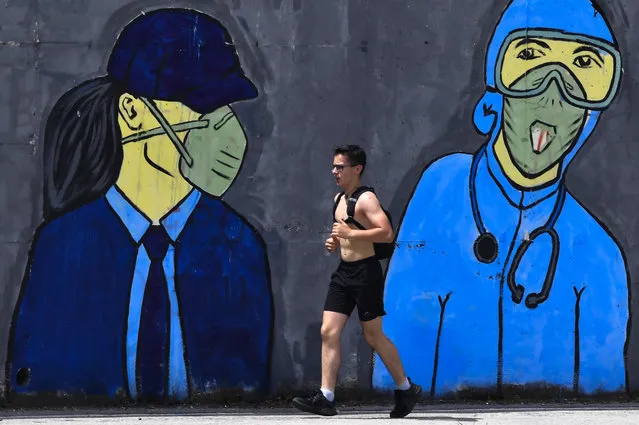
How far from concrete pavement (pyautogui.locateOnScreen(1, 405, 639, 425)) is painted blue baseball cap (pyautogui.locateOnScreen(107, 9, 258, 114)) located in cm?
212

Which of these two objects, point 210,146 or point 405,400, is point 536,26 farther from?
point 405,400

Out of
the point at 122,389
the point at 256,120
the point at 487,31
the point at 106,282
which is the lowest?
the point at 122,389

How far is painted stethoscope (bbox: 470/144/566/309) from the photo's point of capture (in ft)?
28.1

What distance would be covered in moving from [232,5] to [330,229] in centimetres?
171

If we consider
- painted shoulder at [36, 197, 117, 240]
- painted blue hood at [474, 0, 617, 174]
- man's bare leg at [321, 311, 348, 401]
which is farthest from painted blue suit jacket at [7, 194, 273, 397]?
painted blue hood at [474, 0, 617, 174]

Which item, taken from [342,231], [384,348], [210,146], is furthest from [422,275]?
[210,146]

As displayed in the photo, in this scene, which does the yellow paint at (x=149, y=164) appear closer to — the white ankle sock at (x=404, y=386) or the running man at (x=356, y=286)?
the running man at (x=356, y=286)

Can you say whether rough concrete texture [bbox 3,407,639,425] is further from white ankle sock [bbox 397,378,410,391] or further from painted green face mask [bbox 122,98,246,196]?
painted green face mask [bbox 122,98,246,196]

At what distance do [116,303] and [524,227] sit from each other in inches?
114

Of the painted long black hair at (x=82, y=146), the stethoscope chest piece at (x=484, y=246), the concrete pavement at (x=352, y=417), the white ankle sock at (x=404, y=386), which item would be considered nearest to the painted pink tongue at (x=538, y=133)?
the stethoscope chest piece at (x=484, y=246)

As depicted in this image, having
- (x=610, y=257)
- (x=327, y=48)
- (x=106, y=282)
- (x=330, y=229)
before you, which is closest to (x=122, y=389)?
(x=106, y=282)

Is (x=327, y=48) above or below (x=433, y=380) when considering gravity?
above

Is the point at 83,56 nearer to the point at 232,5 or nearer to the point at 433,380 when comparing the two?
the point at 232,5

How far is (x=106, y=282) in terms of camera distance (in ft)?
28.2
